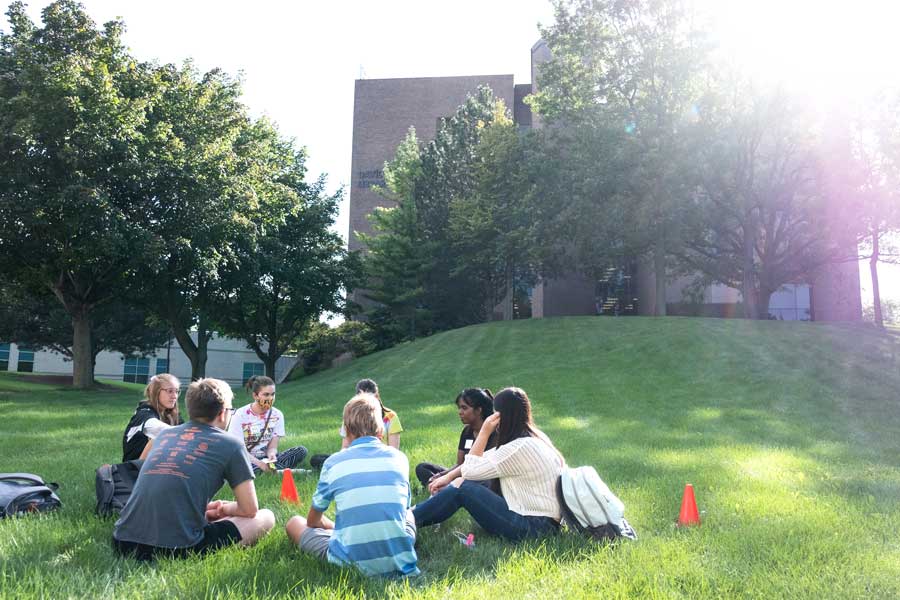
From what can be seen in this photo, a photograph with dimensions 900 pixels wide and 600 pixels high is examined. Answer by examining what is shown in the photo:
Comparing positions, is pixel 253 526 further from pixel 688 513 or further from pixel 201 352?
pixel 201 352

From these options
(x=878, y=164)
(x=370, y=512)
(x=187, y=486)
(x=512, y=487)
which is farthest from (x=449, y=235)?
(x=370, y=512)

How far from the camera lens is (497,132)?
39250mm

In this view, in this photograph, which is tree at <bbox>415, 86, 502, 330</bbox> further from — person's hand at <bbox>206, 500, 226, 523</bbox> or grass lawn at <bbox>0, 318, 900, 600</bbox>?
person's hand at <bbox>206, 500, 226, 523</bbox>

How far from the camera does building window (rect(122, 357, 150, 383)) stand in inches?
2840

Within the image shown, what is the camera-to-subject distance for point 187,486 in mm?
4895

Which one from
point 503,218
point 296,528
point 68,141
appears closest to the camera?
Result: point 296,528

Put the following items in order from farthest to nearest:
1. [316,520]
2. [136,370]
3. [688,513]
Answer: [136,370] < [688,513] < [316,520]

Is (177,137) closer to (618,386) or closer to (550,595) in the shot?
(618,386)

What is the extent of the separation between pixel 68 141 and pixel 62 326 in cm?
2631

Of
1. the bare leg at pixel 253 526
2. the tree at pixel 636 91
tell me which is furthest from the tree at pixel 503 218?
the bare leg at pixel 253 526

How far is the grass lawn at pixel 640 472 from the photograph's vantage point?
4.64 metres

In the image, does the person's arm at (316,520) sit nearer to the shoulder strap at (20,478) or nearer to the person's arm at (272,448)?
the shoulder strap at (20,478)

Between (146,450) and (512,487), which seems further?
(146,450)

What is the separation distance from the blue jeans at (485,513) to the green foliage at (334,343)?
1565 inches
